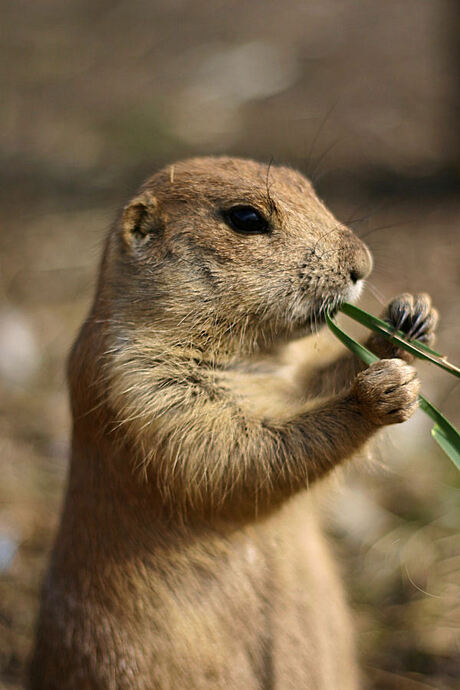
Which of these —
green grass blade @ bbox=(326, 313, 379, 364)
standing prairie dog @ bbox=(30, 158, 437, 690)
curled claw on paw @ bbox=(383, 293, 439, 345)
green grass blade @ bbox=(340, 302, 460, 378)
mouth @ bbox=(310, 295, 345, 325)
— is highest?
A: curled claw on paw @ bbox=(383, 293, 439, 345)

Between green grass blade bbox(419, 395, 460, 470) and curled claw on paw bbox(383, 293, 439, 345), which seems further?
curled claw on paw bbox(383, 293, 439, 345)

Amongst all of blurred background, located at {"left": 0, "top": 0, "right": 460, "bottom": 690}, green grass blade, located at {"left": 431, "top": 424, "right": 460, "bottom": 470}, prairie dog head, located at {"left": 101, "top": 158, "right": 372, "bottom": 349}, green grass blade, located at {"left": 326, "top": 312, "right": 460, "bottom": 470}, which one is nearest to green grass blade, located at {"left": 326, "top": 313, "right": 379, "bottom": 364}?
green grass blade, located at {"left": 326, "top": 312, "right": 460, "bottom": 470}

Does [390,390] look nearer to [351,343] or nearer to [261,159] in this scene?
[351,343]

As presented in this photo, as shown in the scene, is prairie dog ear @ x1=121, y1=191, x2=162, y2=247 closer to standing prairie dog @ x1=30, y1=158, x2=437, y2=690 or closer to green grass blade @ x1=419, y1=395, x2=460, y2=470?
standing prairie dog @ x1=30, y1=158, x2=437, y2=690

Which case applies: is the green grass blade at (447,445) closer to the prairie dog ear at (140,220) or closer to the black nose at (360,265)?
the black nose at (360,265)

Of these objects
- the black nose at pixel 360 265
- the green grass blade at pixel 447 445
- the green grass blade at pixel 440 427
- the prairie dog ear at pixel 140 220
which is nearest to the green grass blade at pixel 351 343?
the green grass blade at pixel 440 427

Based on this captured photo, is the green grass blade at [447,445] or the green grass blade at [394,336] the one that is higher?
the green grass blade at [394,336]

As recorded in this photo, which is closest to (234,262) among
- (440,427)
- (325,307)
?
(325,307)
